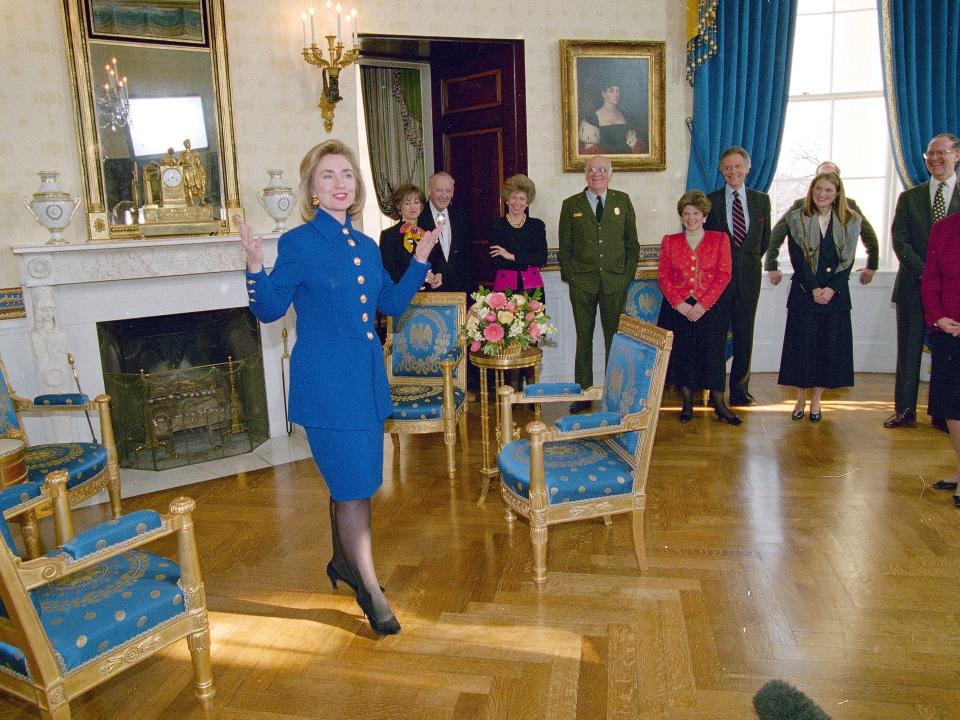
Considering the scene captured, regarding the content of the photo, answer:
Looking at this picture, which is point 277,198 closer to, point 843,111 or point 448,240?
point 448,240

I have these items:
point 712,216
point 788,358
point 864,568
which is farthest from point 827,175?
point 864,568

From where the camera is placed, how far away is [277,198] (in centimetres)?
506

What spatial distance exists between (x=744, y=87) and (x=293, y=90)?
3.45 m

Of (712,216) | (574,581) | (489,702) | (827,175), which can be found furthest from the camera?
(712,216)

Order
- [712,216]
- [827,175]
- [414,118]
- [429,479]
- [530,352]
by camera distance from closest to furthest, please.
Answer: [530,352] → [429,479] → [827,175] → [712,216] → [414,118]

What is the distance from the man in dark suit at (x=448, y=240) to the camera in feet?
17.7

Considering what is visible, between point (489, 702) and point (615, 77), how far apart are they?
200 inches

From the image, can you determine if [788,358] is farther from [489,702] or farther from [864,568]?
[489,702]

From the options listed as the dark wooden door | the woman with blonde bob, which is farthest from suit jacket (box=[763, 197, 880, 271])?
the dark wooden door

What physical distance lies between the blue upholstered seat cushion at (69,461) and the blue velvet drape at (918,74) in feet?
19.5

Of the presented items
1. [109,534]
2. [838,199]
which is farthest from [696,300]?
[109,534]

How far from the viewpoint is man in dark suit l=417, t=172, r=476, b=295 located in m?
5.39

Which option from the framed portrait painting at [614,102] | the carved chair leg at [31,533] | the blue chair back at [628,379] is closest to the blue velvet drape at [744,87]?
the framed portrait painting at [614,102]

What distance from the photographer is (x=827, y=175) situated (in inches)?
201
